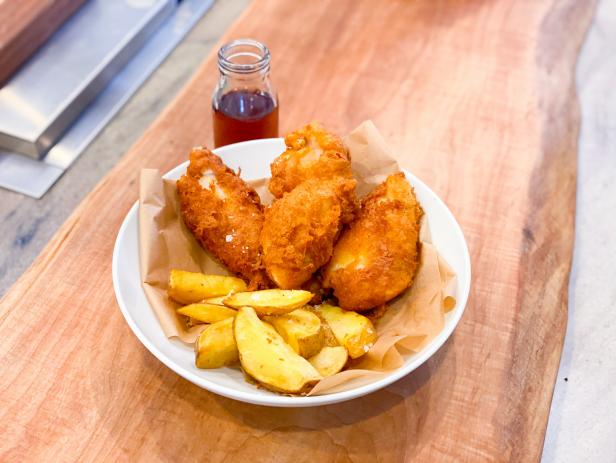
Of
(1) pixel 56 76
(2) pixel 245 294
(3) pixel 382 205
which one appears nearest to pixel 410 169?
(3) pixel 382 205

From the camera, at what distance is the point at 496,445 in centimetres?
127

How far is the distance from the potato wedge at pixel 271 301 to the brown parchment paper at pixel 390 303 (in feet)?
0.37

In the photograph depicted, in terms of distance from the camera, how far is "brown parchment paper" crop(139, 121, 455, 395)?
49.0 inches

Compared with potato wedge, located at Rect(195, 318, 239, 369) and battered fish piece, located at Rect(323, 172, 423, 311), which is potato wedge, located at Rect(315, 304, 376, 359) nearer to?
battered fish piece, located at Rect(323, 172, 423, 311)

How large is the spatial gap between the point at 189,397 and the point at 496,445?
0.59 metres

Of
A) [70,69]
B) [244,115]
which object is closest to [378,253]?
[244,115]

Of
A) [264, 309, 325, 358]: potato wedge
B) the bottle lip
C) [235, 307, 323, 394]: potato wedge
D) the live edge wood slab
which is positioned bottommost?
the live edge wood slab

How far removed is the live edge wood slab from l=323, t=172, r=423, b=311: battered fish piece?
0.19 m

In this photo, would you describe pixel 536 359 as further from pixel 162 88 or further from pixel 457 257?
pixel 162 88

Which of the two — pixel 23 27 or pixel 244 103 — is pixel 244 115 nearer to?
pixel 244 103

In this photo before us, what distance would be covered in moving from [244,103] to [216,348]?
0.78 metres

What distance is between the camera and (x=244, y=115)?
68.2 inches

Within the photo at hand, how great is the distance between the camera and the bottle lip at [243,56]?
1.66m

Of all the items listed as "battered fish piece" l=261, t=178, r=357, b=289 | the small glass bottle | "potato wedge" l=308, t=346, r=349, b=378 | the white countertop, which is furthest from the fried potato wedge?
the white countertop
